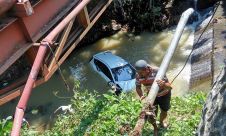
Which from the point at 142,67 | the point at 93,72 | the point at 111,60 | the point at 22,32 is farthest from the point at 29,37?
the point at 93,72

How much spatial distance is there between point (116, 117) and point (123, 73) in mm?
5241

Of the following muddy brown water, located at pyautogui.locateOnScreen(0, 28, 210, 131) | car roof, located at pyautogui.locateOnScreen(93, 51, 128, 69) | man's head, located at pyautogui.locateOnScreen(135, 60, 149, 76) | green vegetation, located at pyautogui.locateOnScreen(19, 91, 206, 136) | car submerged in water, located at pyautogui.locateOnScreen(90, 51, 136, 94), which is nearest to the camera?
man's head, located at pyautogui.locateOnScreen(135, 60, 149, 76)

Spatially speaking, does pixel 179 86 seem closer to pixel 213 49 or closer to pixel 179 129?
pixel 213 49

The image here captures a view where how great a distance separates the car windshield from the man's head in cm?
637

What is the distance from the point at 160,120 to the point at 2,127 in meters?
3.56

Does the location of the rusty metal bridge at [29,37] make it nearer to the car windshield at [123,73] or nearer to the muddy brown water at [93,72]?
the car windshield at [123,73]

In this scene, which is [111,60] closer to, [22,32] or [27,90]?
[22,32]

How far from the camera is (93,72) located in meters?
15.4

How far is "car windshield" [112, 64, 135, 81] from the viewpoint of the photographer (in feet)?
44.4

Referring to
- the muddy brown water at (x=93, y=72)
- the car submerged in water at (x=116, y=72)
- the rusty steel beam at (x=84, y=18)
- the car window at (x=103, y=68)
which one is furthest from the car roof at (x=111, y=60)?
the rusty steel beam at (x=84, y=18)

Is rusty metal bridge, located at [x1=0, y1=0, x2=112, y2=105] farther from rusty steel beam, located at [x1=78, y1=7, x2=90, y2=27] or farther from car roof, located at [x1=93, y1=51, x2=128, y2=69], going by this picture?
car roof, located at [x1=93, y1=51, x2=128, y2=69]

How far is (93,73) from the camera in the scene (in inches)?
605

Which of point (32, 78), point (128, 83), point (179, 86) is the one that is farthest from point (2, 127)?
point (179, 86)

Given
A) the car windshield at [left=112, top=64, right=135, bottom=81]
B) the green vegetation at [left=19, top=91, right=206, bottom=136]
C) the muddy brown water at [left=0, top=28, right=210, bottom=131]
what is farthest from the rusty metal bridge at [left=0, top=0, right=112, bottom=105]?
the muddy brown water at [left=0, top=28, right=210, bottom=131]
